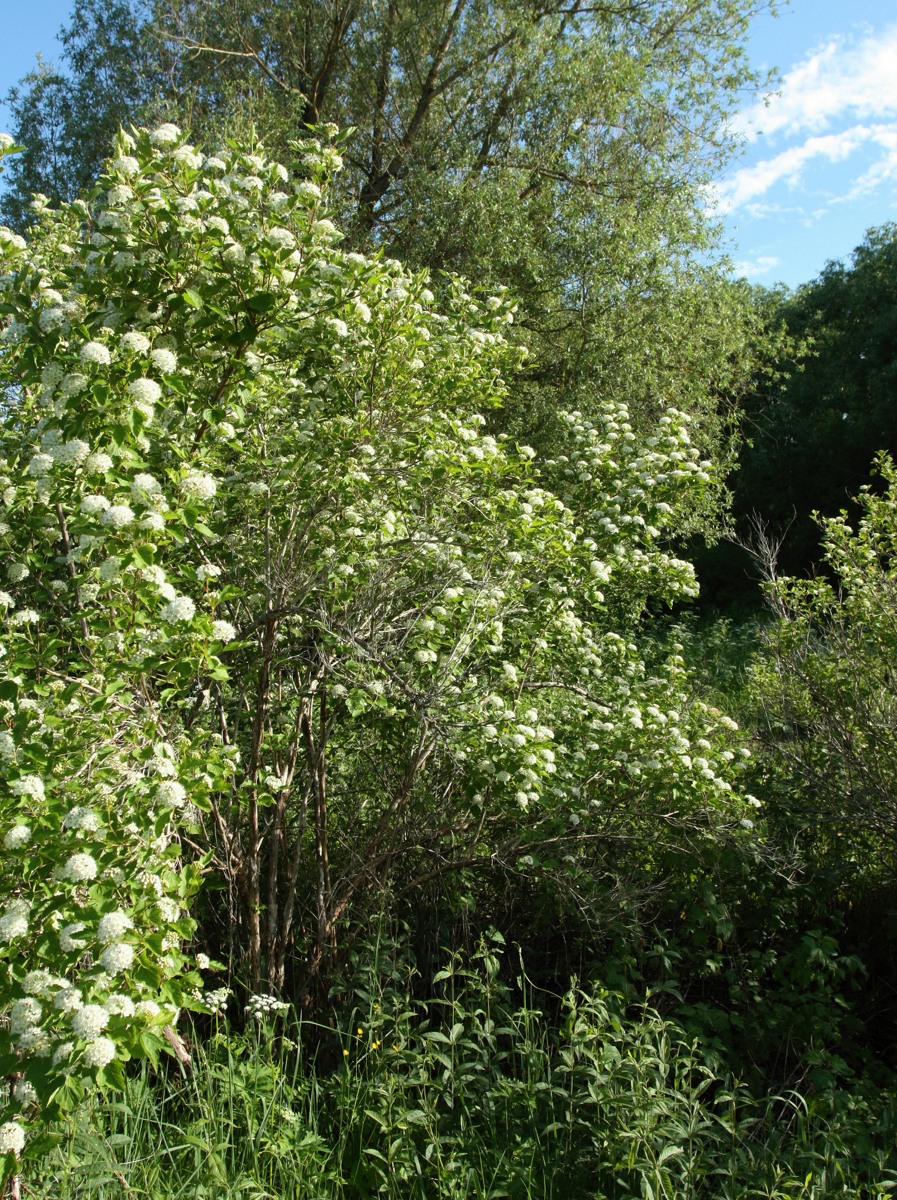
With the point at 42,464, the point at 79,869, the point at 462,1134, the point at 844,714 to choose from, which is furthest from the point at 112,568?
the point at 844,714

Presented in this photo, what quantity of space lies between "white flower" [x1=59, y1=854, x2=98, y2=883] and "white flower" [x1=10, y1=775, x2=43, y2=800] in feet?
0.64

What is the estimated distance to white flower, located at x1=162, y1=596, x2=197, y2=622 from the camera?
7.01 feet

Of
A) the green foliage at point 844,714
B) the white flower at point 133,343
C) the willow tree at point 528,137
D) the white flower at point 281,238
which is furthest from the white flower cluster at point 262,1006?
the willow tree at point 528,137

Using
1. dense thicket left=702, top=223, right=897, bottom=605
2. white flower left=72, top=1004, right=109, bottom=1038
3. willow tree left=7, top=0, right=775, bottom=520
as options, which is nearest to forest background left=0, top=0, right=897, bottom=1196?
white flower left=72, top=1004, right=109, bottom=1038

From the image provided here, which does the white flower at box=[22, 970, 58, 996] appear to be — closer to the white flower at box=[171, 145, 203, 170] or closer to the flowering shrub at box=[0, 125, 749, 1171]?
the flowering shrub at box=[0, 125, 749, 1171]

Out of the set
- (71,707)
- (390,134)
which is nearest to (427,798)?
(71,707)

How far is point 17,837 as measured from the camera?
6.40 ft

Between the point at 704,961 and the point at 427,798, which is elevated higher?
the point at 427,798

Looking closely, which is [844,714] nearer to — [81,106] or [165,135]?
[165,135]

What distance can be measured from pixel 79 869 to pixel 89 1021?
0.28 meters

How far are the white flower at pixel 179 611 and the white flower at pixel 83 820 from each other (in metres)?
0.45

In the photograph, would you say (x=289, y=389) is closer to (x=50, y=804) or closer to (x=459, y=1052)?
(x=50, y=804)

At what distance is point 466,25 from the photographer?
9633mm

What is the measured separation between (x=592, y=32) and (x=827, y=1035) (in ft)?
32.7
